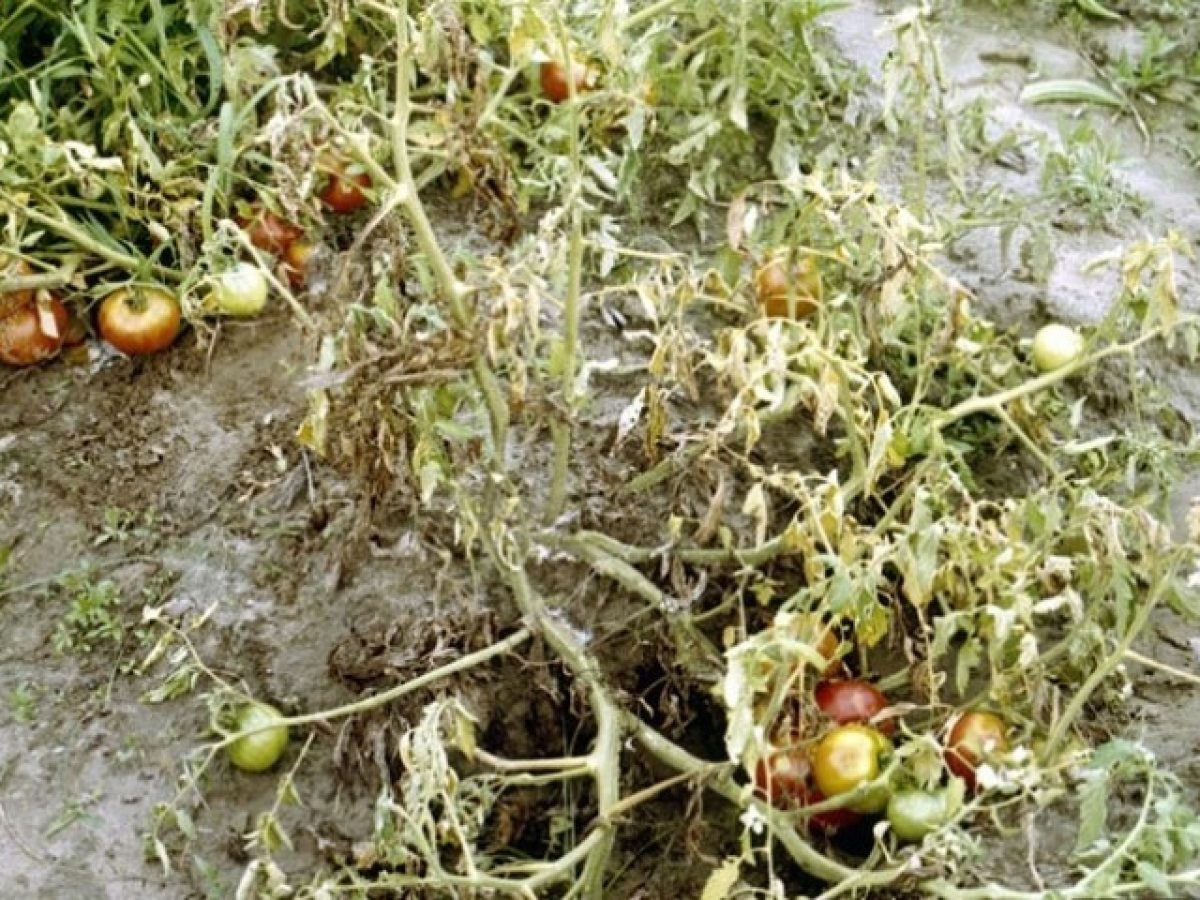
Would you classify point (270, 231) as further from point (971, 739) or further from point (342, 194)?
point (971, 739)

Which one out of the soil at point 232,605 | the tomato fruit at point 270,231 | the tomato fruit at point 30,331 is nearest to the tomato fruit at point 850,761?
the soil at point 232,605

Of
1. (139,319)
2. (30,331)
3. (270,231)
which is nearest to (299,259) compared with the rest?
(270,231)

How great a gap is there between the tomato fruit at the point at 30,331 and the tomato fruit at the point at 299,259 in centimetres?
40

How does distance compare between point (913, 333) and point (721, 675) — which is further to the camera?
point (913, 333)

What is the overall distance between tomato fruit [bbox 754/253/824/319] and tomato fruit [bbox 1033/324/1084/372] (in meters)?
0.36

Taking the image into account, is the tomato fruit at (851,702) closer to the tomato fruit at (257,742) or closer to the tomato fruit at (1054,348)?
the tomato fruit at (1054,348)

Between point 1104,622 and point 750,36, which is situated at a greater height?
point 750,36

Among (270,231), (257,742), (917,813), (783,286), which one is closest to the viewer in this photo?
(917,813)

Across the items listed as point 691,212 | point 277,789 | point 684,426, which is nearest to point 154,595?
point 277,789

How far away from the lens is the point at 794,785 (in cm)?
237

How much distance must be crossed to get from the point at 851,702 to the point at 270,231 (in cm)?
137

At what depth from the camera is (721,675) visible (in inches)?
95.6

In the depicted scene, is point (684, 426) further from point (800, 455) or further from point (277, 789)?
point (277, 789)

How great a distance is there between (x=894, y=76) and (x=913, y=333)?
20.3 inches
